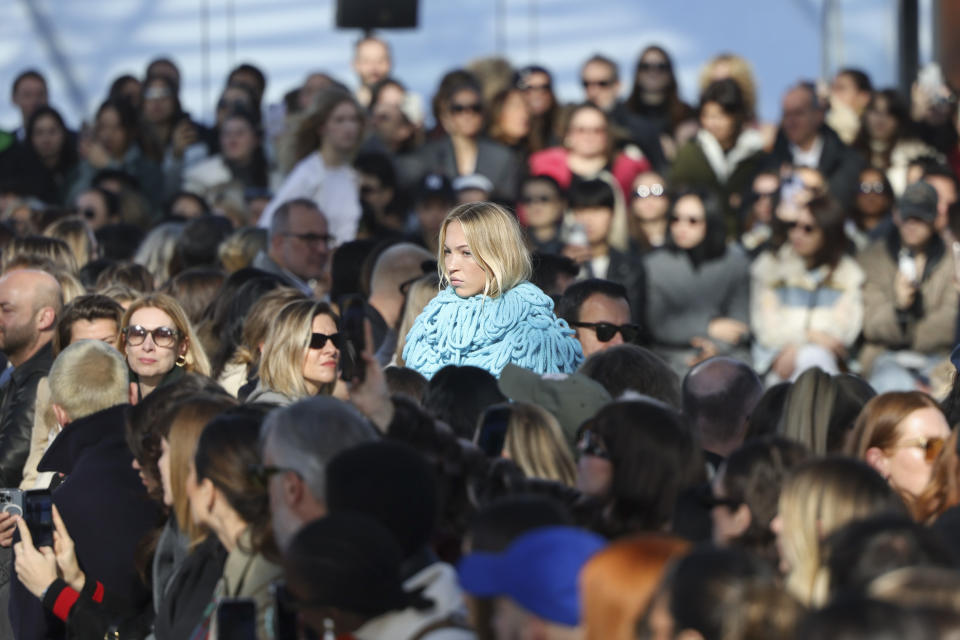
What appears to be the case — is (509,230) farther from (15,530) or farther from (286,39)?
(286,39)

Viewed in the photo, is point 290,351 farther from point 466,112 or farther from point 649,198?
point 466,112

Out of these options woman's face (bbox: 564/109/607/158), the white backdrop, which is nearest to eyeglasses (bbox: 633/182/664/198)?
woman's face (bbox: 564/109/607/158)

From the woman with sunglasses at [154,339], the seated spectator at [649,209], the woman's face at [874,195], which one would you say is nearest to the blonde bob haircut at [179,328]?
the woman with sunglasses at [154,339]

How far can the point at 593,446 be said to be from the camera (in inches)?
149

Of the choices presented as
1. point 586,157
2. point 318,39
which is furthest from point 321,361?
point 318,39

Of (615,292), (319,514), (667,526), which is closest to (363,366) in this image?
(319,514)

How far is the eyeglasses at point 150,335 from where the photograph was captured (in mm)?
6051

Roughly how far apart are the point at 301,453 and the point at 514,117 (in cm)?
742

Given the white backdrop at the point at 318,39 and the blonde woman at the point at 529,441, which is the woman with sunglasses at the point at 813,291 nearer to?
the white backdrop at the point at 318,39

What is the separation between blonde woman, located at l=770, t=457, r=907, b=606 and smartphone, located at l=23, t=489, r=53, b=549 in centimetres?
229

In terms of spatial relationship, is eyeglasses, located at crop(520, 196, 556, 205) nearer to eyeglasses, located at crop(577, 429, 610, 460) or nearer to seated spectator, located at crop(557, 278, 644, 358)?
seated spectator, located at crop(557, 278, 644, 358)

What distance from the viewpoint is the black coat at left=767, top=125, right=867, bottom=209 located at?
10.6m

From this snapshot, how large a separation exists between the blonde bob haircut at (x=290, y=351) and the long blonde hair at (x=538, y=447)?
1631 mm

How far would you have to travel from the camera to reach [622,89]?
12953 millimetres
